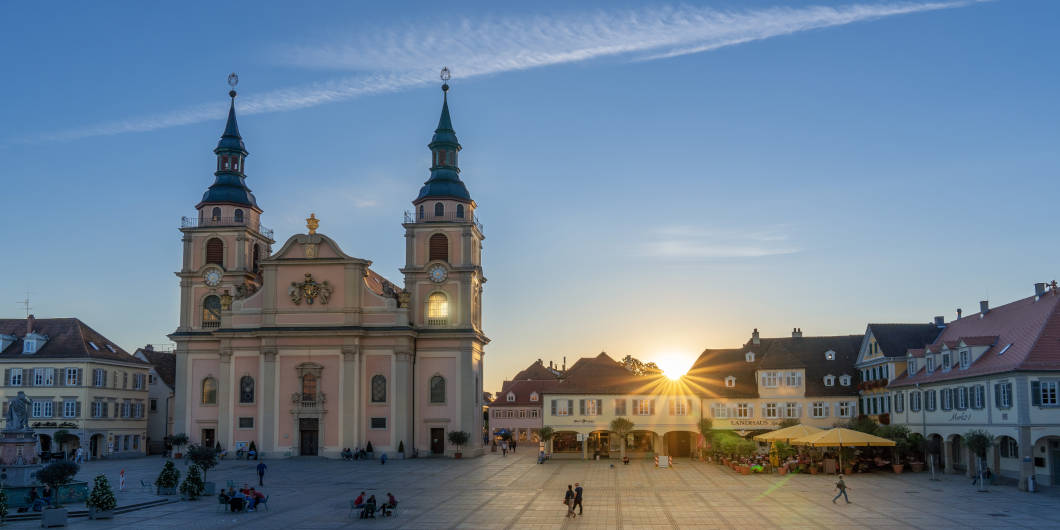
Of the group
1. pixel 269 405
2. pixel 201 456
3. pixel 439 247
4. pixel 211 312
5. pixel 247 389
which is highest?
pixel 439 247

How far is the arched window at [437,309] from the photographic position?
258 ft

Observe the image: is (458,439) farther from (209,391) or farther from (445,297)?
(209,391)

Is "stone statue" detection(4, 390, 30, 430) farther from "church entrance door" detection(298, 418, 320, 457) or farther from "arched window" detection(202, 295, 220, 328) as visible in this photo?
"arched window" detection(202, 295, 220, 328)

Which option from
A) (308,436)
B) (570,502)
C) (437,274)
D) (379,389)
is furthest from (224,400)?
(570,502)

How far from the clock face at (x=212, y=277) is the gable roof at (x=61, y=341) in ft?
30.4

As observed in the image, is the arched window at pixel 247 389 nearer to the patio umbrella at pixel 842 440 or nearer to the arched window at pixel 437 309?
the arched window at pixel 437 309

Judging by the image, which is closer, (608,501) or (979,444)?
(608,501)

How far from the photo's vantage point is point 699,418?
233ft

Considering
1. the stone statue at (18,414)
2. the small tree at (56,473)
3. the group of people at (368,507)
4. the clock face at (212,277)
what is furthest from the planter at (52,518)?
the clock face at (212,277)

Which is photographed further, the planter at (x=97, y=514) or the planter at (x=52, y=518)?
the planter at (x=97, y=514)

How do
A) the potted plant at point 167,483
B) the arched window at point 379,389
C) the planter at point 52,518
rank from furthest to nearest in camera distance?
1. the arched window at point 379,389
2. the potted plant at point 167,483
3. the planter at point 52,518

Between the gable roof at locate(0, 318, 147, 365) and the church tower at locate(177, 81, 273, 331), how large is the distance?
6.71 m

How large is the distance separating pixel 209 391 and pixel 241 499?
44.1m

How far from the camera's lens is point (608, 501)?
41.2m
